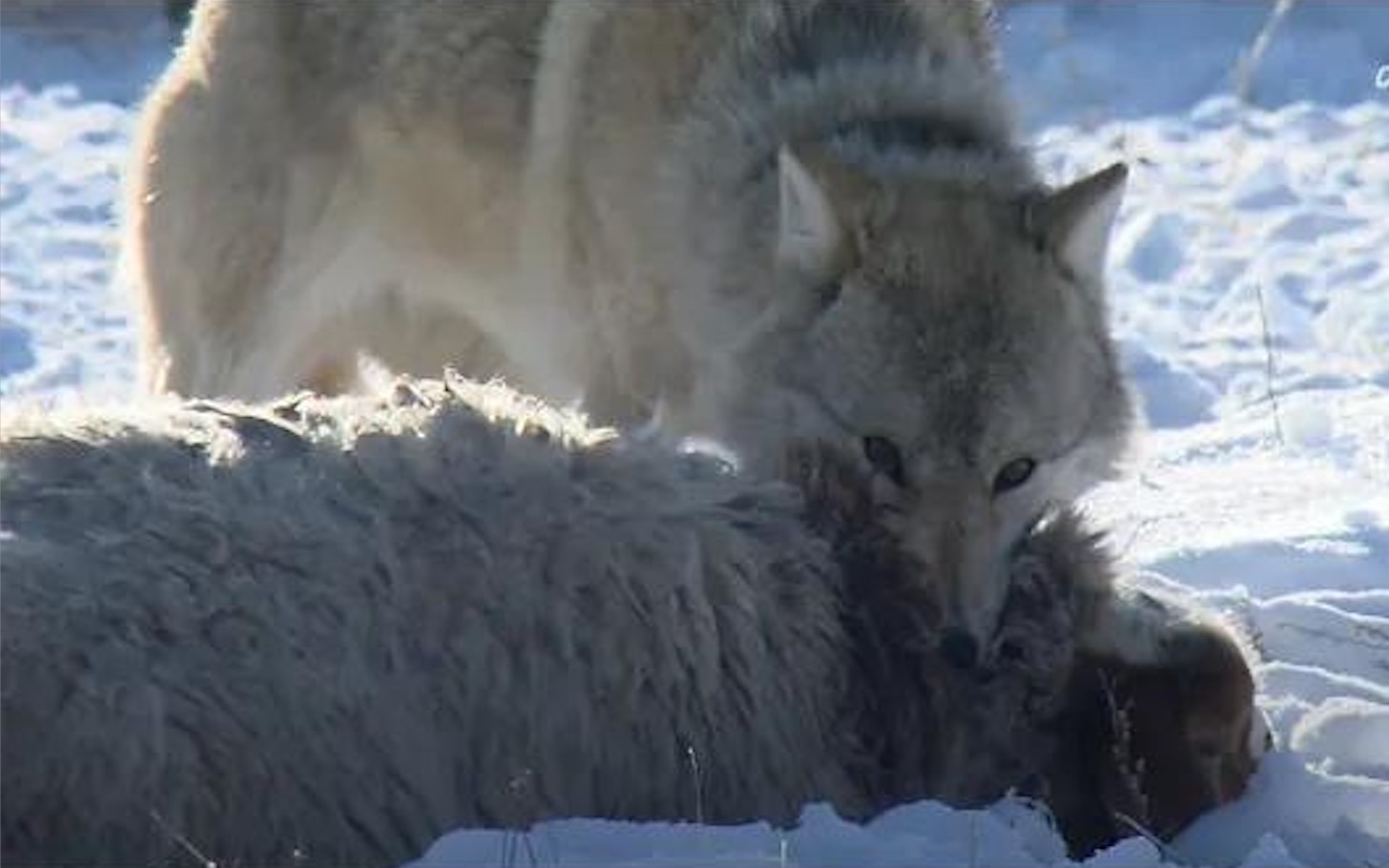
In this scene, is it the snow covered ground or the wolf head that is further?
the wolf head

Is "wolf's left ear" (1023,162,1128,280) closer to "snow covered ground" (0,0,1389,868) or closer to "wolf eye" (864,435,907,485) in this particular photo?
"snow covered ground" (0,0,1389,868)

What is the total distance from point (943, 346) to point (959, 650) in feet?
3.67

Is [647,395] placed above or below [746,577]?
above

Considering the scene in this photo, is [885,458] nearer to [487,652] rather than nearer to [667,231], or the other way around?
[487,652]

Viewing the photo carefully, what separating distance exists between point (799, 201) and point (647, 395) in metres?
0.83

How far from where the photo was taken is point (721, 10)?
6074 mm

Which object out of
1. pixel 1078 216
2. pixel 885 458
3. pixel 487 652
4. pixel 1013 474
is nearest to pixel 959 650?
pixel 487 652

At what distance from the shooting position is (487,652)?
11.2 feet

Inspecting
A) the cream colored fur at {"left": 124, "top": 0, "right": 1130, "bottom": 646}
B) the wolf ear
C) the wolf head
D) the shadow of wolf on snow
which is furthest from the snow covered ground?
the wolf ear

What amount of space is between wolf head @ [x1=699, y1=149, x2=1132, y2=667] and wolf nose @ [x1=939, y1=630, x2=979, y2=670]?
0.58 m

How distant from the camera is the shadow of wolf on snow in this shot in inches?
124

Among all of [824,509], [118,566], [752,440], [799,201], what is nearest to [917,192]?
[799,201]

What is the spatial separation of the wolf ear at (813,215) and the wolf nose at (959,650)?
1.46 metres

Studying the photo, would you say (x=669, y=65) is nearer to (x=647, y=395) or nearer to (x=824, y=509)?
(x=647, y=395)
